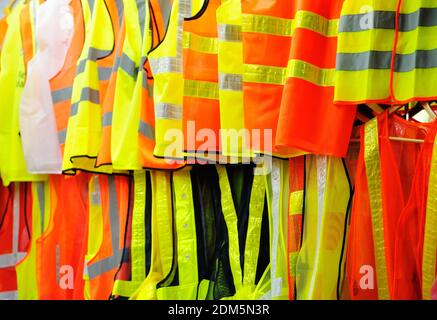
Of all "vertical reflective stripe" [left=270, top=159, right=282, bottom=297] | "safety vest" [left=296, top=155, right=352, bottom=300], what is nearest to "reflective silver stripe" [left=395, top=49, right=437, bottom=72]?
"safety vest" [left=296, top=155, right=352, bottom=300]

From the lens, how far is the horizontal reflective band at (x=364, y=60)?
164cm

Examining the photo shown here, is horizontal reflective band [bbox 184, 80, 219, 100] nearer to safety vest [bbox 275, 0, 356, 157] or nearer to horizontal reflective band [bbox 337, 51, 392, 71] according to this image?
safety vest [bbox 275, 0, 356, 157]

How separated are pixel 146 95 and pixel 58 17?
660 mm

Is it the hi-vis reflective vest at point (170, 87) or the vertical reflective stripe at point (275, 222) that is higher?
the hi-vis reflective vest at point (170, 87)

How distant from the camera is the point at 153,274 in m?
2.11

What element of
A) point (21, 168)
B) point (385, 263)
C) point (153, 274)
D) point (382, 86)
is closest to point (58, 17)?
point (21, 168)

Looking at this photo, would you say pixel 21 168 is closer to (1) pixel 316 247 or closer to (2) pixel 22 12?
(2) pixel 22 12

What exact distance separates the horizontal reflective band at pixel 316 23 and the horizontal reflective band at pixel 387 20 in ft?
0.25

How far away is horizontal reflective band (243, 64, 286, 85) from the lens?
1.81 meters

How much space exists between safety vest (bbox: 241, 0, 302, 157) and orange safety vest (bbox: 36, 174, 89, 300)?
3.06ft

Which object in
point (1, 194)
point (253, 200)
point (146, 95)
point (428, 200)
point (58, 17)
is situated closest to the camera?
point (428, 200)

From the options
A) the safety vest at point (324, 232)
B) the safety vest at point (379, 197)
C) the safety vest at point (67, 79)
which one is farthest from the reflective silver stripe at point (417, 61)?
the safety vest at point (67, 79)

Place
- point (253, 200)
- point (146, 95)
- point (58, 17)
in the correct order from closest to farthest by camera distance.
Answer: point (253, 200), point (146, 95), point (58, 17)

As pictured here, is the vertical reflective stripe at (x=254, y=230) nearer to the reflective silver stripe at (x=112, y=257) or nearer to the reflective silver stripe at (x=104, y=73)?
the reflective silver stripe at (x=112, y=257)
